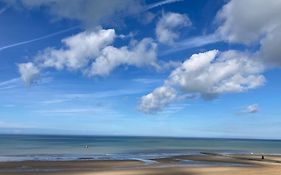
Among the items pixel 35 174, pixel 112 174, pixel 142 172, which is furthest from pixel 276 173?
pixel 35 174

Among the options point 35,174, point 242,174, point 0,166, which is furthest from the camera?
point 0,166

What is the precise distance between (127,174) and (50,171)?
27.8 feet

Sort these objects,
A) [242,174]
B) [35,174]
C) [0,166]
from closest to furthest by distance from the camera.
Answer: [35,174] < [242,174] < [0,166]

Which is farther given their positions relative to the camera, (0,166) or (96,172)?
(0,166)

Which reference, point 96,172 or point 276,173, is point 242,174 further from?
point 96,172

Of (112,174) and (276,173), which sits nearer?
(112,174)

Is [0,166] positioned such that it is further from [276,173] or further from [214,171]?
[276,173]

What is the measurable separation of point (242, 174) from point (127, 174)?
40.6 ft

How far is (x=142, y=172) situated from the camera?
4150 centimetres

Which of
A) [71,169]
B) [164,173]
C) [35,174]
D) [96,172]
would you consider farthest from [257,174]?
[35,174]

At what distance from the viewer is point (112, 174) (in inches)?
1567

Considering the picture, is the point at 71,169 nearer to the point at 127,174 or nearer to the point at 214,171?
the point at 127,174

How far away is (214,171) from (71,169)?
16.3m

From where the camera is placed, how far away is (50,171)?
41.4 meters
